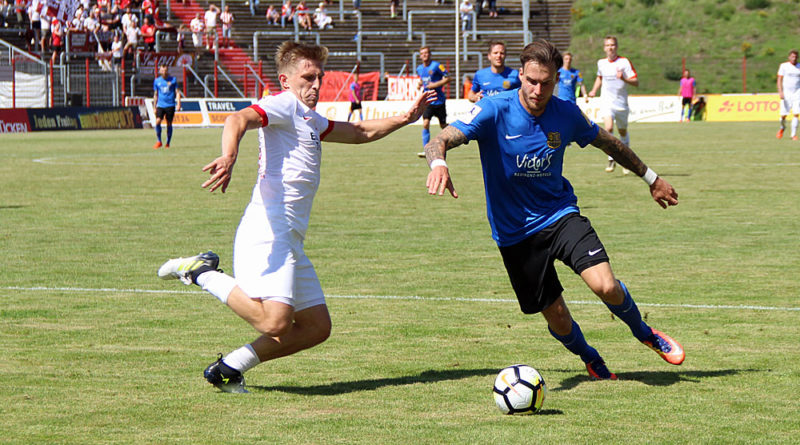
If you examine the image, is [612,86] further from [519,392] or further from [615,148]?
[519,392]

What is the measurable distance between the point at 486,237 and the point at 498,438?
8.07 metres

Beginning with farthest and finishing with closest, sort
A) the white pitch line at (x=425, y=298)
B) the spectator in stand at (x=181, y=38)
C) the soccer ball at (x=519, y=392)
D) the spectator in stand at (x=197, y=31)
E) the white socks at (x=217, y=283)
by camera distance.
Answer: the spectator in stand at (x=197, y=31)
the spectator in stand at (x=181, y=38)
the white pitch line at (x=425, y=298)
the white socks at (x=217, y=283)
the soccer ball at (x=519, y=392)

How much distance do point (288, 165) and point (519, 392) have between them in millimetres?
1762

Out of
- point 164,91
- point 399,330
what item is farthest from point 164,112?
point 399,330

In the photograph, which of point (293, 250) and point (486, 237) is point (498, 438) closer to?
point (293, 250)

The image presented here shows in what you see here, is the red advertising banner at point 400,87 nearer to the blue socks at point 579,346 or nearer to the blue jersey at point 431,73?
the blue jersey at point 431,73

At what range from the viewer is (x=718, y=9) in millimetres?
74312

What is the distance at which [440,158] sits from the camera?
20.6 feet

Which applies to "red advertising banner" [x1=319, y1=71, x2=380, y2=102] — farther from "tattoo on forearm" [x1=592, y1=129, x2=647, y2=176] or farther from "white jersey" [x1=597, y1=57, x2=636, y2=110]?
"tattoo on forearm" [x1=592, y1=129, x2=647, y2=176]

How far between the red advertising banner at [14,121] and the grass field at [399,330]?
89.2ft

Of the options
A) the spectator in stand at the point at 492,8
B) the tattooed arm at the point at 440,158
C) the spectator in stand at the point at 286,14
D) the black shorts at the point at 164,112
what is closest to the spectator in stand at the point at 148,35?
the spectator in stand at the point at 286,14

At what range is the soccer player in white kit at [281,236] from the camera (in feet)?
20.9

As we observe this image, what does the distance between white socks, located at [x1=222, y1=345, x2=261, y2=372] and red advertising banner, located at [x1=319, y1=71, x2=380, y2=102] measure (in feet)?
148

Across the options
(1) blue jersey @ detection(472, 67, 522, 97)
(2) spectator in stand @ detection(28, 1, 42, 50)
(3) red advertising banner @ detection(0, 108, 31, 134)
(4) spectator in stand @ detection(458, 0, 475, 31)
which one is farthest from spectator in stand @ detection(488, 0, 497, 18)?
(1) blue jersey @ detection(472, 67, 522, 97)
